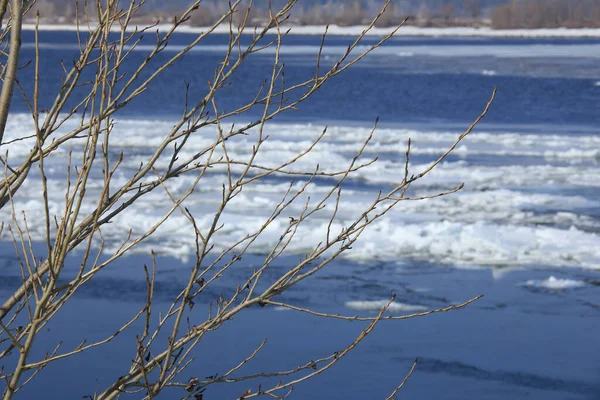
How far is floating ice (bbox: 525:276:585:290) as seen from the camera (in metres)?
7.33

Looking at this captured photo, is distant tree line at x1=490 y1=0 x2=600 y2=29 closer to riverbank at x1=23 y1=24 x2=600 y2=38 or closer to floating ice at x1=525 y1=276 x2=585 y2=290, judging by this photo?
riverbank at x1=23 y1=24 x2=600 y2=38

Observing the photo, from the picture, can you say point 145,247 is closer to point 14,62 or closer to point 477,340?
point 477,340

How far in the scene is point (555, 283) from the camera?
738 centimetres

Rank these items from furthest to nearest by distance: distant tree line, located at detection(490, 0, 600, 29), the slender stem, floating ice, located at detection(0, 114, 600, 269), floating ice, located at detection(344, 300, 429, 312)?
distant tree line, located at detection(490, 0, 600, 29) → floating ice, located at detection(0, 114, 600, 269) → floating ice, located at detection(344, 300, 429, 312) → the slender stem

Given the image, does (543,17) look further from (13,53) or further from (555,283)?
(13,53)


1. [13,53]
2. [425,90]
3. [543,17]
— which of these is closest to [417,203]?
[13,53]

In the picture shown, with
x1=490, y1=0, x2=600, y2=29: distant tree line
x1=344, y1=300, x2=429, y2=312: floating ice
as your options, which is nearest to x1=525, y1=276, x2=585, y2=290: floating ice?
x1=344, y1=300, x2=429, y2=312: floating ice

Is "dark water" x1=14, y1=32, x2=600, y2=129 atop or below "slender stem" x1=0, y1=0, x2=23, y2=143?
below

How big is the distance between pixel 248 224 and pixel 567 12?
108357 millimetres

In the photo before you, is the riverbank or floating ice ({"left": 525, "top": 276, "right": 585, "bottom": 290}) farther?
the riverbank

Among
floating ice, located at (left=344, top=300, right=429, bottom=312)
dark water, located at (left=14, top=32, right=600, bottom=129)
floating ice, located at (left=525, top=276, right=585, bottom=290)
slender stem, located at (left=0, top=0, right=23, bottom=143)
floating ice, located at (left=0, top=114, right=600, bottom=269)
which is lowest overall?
dark water, located at (left=14, top=32, right=600, bottom=129)

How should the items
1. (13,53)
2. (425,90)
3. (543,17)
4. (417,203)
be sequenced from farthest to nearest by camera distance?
(543,17)
(425,90)
(417,203)
(13,53)

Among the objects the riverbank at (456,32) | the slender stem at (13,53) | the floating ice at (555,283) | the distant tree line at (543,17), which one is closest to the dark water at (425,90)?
the floating ice at (555,283)

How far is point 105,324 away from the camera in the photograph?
6496 millimetres
